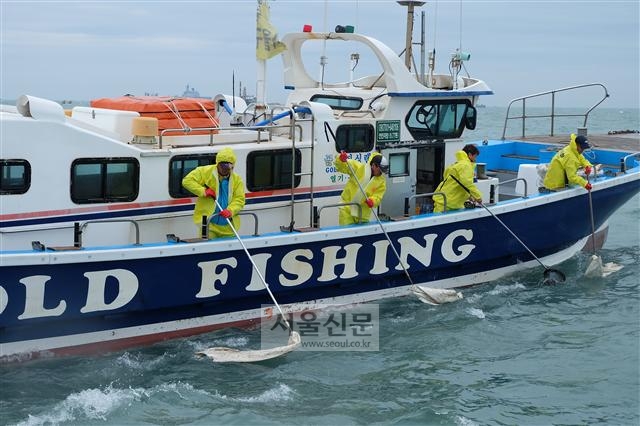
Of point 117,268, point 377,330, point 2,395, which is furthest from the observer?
point 377,330

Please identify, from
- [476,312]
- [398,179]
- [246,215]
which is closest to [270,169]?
[246,215]

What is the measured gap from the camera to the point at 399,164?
445 inches

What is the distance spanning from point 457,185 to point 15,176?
5508mm

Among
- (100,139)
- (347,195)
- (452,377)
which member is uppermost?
(100,139)

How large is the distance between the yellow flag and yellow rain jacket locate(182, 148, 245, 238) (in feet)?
7.05

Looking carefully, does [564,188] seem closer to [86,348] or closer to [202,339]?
[202,339]

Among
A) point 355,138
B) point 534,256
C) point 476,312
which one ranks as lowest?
point 476,312

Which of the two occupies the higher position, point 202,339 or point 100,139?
point 100,139

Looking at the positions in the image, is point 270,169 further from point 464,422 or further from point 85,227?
point 464,422

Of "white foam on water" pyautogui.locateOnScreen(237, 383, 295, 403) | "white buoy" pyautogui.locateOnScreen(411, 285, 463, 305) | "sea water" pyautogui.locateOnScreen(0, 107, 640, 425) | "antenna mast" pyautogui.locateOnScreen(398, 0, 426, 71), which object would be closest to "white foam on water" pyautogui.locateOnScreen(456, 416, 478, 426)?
"sea water" pyautogui.locateOnScreen(0, 107, 640, 425)

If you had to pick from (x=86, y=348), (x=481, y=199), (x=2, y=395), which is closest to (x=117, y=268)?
(x=86, y=348)

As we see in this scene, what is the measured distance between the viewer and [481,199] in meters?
11.2

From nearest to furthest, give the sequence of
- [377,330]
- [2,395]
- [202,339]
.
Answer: [2,395]
[202,339]
[377,330]

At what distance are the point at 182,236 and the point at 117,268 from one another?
4.04 ft
